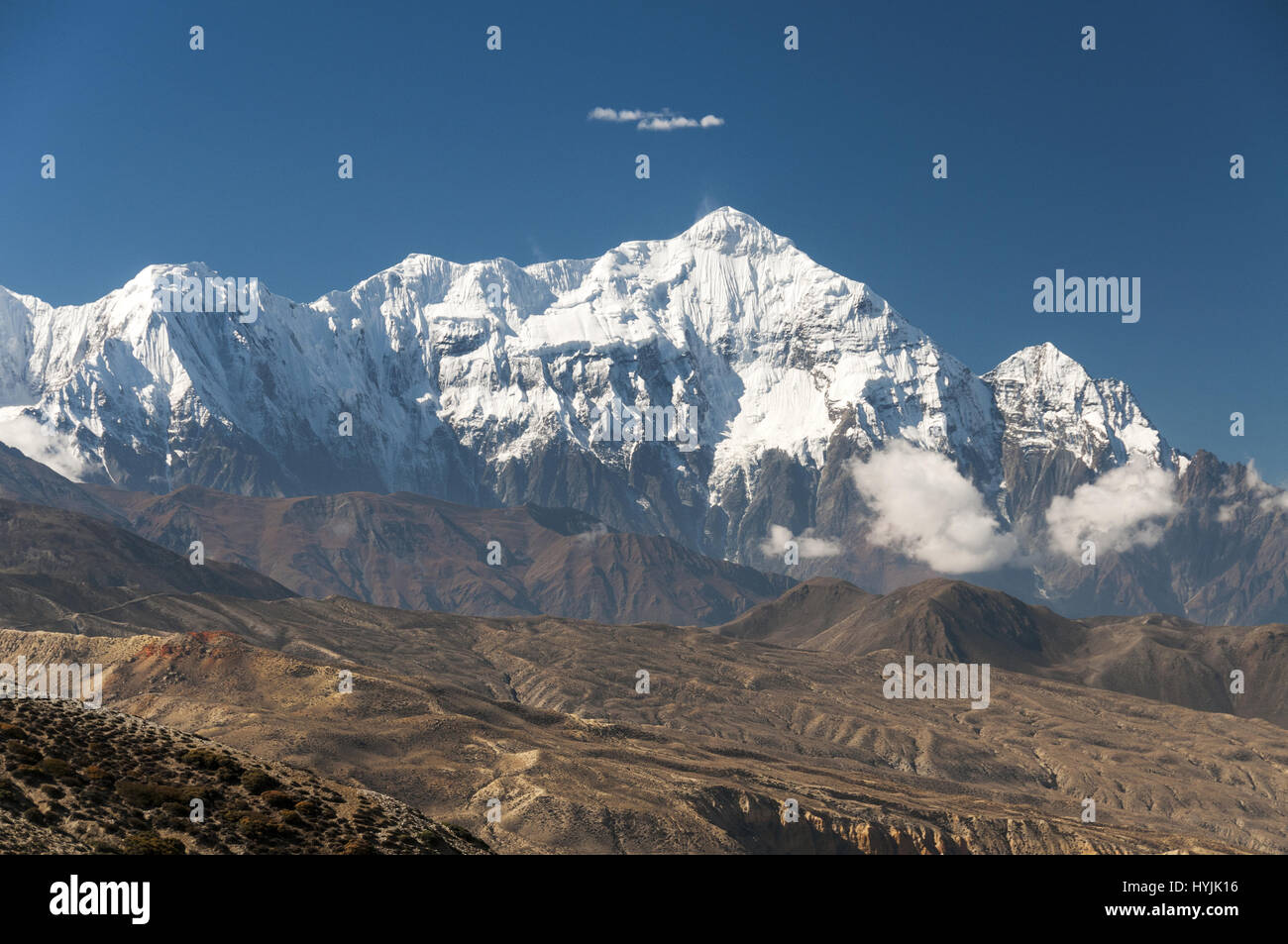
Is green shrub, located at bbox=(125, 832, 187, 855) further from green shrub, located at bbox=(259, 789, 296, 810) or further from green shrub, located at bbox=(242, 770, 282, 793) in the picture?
green shrub, located at bbox=(242, 770, 282, 793)

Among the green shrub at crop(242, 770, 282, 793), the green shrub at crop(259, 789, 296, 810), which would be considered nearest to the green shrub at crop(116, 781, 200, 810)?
the green shrub at crop(259, 789, 296, 810)

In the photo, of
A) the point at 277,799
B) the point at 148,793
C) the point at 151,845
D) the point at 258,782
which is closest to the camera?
the point at 151,845

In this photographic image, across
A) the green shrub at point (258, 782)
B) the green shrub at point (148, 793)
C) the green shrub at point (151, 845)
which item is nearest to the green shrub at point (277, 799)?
the green shrub at point (258, 782)

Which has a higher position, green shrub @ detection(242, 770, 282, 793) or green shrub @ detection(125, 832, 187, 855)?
green shrub @ detection(242, 770, 282, 793)

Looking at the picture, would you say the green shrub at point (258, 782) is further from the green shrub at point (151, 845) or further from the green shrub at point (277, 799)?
the green shrub at point (151, 845)

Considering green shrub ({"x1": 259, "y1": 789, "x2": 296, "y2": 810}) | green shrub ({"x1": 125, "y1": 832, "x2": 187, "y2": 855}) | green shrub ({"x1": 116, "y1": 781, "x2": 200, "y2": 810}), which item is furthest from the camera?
green shrub ({"x1": 259, "y1": 789, "x2": 296, "y2": 810})

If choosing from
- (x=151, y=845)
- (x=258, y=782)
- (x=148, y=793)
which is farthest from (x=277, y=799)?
(x=151, y=845)

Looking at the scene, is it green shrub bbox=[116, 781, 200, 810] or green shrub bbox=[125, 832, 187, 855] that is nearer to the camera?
green shrub bbox=[125, 832, 187, 855]

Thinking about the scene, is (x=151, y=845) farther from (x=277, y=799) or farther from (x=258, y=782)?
(x=258, y=782)

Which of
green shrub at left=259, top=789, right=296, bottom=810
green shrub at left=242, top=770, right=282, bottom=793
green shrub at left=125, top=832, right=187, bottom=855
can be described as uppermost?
green shrub at left=242, top=770, right=282, bottom=793
